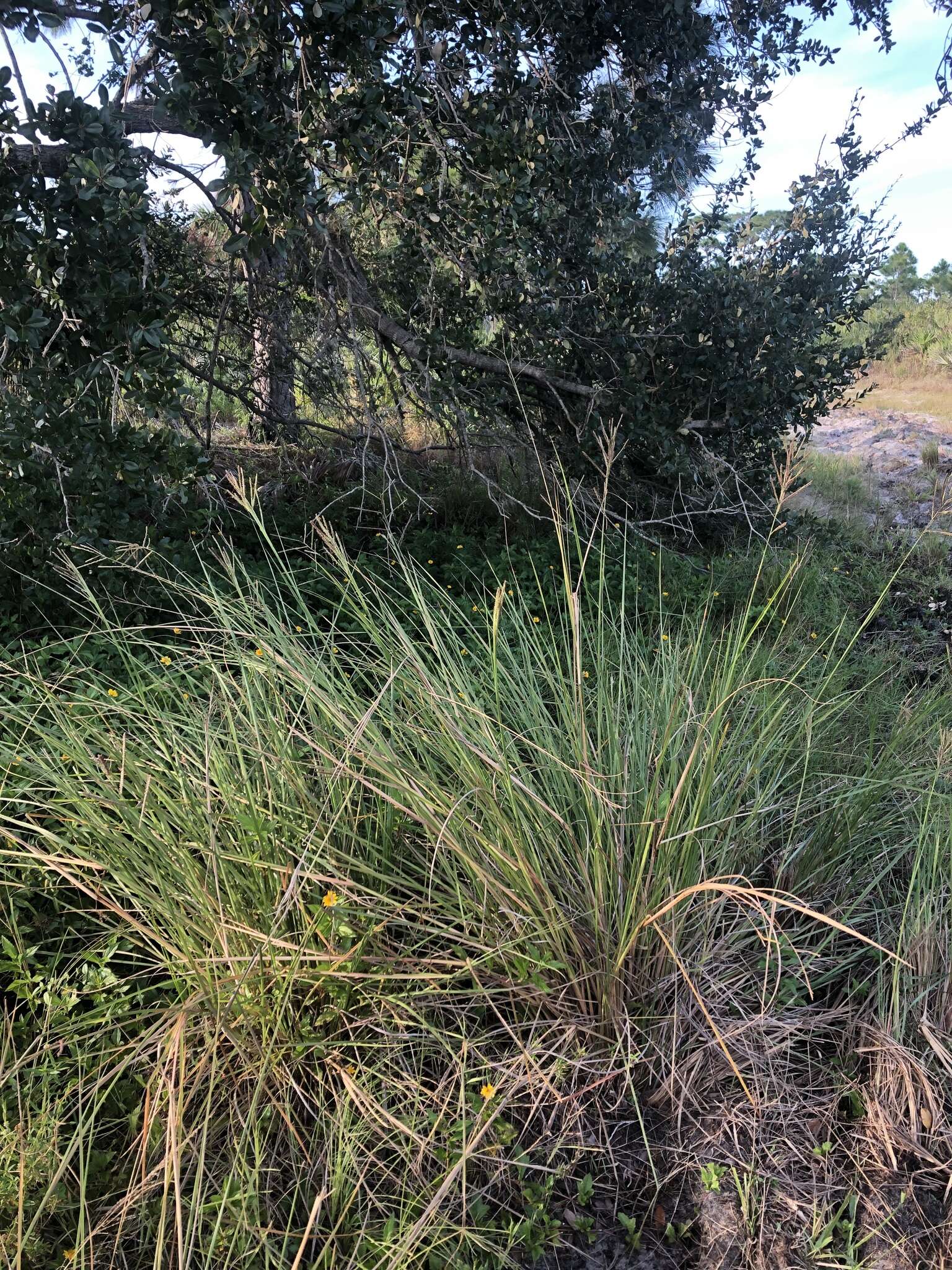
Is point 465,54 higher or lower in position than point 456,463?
higher

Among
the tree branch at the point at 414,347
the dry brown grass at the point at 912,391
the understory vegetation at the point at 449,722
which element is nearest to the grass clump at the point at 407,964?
the understory vegetation at the point at 449,722

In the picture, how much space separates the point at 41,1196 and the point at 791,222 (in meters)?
5.52

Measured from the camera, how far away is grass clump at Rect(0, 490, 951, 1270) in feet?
5.35

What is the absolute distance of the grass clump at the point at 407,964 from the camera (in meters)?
1.63

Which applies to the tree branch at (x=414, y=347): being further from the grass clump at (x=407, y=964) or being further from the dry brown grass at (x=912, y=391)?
the dry brown grass at (x=912, y=391)

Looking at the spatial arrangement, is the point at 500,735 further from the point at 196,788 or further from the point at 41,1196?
the point at 41,1196

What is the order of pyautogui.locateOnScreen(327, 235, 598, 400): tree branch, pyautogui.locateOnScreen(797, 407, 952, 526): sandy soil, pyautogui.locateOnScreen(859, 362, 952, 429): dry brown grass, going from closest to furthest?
pyautogui.locateOnScreen(327, 235, 598, 400): tree branch
pyautogui.locateOnScreen(797, 407, 952, 526): sandy soil
pyautogui.locateOnScreen(859, 362, 952, 429): dry brown grass

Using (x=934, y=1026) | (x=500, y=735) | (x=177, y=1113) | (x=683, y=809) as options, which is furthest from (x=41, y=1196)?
(x=934, y=1026)

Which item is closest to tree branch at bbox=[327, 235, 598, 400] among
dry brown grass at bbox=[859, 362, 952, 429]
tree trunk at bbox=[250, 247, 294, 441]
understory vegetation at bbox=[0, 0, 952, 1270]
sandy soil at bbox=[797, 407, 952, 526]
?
understory vegetation at bbox=[0, 0, 952, 1270]

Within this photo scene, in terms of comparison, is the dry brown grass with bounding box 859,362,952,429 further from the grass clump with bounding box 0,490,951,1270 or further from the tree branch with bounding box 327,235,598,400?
the grass clump with bounding box 0,490,951,1270

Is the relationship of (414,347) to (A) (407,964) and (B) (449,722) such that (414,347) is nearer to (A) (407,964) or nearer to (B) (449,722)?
(B) (449,722)

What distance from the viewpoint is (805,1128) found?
1.84 m

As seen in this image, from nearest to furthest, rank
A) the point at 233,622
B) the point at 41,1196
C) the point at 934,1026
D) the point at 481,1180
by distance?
the point at 41,1196
the point at 481,1180
the point at 934,1026
the point at 233,622

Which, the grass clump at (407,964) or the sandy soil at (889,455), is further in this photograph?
the sandy soil at (889,455)
